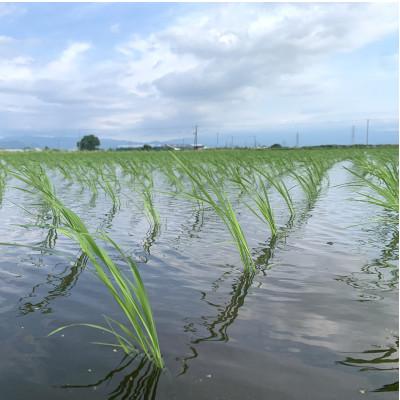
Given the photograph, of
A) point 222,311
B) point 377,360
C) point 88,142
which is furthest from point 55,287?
point 88,142

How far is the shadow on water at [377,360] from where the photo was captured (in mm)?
1888

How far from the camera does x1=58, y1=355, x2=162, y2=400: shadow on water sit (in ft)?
5.61

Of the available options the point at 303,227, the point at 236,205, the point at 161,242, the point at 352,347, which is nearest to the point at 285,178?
the point at 236,205

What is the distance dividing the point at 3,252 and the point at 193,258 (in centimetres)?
176

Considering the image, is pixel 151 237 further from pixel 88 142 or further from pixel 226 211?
pixel 88 142

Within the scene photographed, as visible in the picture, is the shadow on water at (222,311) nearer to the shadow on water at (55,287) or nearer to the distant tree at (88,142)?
the shadow on water at (55,287)

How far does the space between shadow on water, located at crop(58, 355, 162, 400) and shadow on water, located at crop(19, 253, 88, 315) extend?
2.72 ft

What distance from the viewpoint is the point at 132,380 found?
180 cm

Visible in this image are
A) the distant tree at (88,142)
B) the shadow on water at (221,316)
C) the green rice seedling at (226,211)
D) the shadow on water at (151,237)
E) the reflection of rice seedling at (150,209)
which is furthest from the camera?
the distant tree at (88,142)

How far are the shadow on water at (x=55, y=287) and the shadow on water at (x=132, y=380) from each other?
0.83 m

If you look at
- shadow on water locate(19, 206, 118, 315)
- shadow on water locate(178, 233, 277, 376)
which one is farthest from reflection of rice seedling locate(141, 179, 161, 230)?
shadow on water locate(178, 233, 277, 376)

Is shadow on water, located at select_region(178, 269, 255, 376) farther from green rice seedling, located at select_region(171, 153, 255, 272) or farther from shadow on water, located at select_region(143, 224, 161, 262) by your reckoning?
shadow on water, located at select_region(143, 224, 161, 262)

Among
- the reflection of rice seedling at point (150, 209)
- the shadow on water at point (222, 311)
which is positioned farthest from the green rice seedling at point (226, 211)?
the reflection of rice seedling at point (150, 209)

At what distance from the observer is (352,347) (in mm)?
2092
